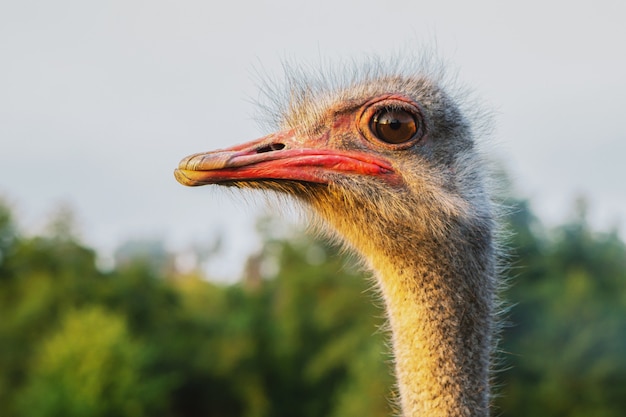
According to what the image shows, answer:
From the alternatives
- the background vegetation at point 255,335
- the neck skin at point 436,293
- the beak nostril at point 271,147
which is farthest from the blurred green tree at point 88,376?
the neck skin at point 436,293

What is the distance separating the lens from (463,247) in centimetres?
324

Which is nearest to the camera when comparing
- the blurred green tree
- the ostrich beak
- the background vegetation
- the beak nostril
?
the ostrich beak

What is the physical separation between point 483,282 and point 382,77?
36.0 inches

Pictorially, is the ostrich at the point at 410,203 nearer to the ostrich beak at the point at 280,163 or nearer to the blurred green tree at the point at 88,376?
the ostrich beak at the point at 280,163

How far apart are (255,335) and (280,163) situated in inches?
1973

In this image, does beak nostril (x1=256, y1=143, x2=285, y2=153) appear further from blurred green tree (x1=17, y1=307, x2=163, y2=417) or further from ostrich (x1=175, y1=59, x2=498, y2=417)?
blurred green tree (x1=17, y1=307, x2=163, y2=417)

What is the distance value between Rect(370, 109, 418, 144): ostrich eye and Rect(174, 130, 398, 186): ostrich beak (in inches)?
3.7

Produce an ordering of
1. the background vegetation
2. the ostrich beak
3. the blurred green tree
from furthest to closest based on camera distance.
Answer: the blurred green tree → the background vegetation → the ostrich beak

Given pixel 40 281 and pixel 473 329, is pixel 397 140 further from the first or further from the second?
pixel 40 281

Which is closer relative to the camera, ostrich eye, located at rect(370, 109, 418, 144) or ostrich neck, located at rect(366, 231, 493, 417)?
ostrich neck, located at rect(366, 231, 493, 417)

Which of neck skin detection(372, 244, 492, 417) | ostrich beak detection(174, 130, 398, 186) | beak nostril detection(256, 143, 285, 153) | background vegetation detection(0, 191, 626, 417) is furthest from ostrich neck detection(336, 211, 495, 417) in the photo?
background vegetation detection(0, 191, 626, 417)

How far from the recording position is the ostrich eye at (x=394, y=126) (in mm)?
3281

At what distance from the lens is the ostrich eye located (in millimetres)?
3281

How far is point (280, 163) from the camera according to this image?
3.25 m
